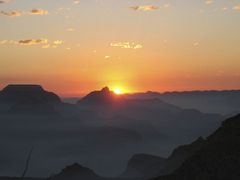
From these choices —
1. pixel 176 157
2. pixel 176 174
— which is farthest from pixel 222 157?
pixel 176 157

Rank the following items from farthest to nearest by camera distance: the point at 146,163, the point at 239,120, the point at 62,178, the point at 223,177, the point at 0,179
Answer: the point at 146,163 < the point at 0,179 < the point at 62,178 < the point at 239,120 < the point at 223,177

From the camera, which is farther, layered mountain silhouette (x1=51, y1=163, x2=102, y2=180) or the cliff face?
layered mountain silhouette (x1=51, y1=163, x2=102, y2=180)

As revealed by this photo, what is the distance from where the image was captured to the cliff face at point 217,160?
33.8 metres

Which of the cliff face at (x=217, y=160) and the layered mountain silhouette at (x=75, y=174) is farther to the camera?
the layered mountain silhouette at (x=75, y=174)

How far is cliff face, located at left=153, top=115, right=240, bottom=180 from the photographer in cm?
3384

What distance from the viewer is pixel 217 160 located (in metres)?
35.0

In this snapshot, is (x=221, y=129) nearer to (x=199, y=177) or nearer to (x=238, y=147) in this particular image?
(x=238, y=147)

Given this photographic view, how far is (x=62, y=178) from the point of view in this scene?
164m

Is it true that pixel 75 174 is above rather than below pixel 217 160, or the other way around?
below

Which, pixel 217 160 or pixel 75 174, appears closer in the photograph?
pixel 217 160

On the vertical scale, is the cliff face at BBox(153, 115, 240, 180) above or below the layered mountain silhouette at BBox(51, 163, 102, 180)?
above

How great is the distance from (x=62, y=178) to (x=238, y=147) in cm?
13519

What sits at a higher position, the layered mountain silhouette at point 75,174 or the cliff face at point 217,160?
the cliff face at point 217,160

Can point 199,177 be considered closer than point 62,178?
Yes
